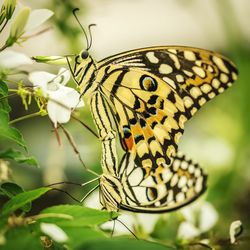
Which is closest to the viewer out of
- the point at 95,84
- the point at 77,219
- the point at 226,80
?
the point at 77,219

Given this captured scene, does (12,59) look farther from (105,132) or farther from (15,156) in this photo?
(105,132)

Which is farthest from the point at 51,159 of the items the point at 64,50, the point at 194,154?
the point at 194,154

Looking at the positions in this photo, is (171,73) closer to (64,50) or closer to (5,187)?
(5,187)

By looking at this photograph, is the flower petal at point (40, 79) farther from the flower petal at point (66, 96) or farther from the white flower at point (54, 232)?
the white flower at point (54, 232)

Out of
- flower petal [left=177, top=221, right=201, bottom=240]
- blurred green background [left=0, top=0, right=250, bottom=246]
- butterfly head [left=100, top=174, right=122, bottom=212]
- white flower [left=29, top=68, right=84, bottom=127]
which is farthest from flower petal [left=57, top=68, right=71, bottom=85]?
blurred green background [left=0, top=0, right=250, bottom=246]

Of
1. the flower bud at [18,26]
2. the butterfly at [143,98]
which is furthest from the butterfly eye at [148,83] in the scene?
the flower bud at [18,26]

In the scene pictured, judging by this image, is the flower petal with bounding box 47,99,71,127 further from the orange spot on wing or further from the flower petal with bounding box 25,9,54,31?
the orange spot on wing
